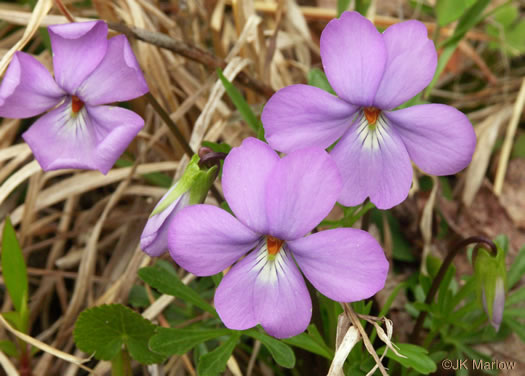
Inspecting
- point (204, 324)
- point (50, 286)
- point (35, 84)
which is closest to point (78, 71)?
point (35, 84)

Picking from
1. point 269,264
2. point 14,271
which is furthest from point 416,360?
point 14,271

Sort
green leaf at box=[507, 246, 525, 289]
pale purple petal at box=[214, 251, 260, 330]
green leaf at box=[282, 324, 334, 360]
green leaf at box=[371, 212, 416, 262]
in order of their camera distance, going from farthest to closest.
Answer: green leaf at box=[371, 212, 416, 262] < green leaf at box=[507, 246, 525, 289] < green leaf at box=[282, 324, 334, 360] < pale purple petal at box=[214, 251, 260, 330]

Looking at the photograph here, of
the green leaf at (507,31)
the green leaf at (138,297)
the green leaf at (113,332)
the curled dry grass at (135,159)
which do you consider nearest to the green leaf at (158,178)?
the curled dry grass at (135,159)

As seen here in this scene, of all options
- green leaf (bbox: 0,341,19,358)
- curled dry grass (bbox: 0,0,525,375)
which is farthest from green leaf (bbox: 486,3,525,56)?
green leaf (bbox: 0,341,19,358)

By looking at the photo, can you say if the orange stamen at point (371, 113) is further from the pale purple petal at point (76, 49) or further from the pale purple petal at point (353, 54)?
the pale purple petal at point (76, 49)

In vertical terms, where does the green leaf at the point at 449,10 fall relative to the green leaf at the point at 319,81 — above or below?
below

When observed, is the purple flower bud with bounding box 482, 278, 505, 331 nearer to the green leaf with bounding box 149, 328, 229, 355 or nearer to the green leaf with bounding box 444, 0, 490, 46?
the green leaf with bounding box 149, 328, 229, 355

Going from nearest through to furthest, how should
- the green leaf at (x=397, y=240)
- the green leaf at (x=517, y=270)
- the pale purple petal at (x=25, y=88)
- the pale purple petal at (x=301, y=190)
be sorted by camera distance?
the pale purple petal at (x=301, y=190), the pale purple petal at (x=25, y=88), the green leaf at (x=517, y=270), the green leaf at (x=397, y=240)
